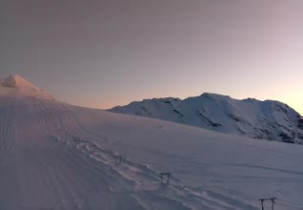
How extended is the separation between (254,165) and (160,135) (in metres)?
8.99

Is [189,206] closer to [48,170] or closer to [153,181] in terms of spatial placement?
[153,181]

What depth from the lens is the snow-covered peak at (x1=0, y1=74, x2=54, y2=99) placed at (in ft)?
149

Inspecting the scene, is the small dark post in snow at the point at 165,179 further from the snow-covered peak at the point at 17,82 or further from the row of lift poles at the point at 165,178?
the snow-covered peak at the point at 17,82

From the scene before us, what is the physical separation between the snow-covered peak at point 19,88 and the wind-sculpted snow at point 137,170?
19.7 metres

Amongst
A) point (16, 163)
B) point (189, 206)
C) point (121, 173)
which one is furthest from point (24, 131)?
point (189, 206)

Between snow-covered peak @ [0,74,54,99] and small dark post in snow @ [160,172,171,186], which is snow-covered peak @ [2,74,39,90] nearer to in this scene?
snow-covered peak @ [0,74,54,99]

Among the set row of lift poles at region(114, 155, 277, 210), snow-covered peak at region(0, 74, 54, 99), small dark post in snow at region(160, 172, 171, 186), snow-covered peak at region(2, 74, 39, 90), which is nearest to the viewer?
row of lift poles at region(114, 155, 277, 210)

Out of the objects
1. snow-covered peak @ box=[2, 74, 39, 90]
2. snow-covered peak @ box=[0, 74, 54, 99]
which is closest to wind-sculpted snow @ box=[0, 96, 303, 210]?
snow-covered peak @ box=[0, 74, 54, 99]

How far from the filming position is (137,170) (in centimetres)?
1402

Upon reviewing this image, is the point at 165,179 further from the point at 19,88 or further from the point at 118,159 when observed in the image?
the point at 19,88

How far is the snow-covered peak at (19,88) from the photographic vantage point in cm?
4555

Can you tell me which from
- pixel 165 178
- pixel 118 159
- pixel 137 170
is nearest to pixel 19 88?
pixel 118 159

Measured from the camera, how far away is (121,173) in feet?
43.5

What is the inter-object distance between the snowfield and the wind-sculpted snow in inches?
0.9
